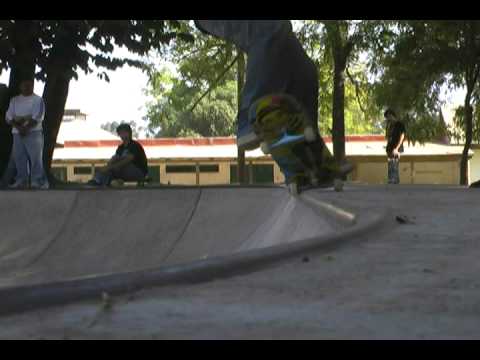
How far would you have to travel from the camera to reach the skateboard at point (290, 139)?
7523 millimetres

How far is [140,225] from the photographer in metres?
8.92

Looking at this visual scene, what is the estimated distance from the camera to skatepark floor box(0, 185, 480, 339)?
2404 millimetres

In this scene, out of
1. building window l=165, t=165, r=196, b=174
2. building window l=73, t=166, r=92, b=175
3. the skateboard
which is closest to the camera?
the skateboard

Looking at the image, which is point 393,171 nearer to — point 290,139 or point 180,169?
point 290,139

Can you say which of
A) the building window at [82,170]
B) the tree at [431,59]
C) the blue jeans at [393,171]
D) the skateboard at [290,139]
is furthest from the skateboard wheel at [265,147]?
the building window at [82,170]

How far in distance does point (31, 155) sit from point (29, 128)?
39 cm

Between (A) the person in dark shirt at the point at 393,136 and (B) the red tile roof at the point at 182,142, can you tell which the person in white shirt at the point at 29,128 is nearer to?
(A) the person in dark shirt at the point at 393,136

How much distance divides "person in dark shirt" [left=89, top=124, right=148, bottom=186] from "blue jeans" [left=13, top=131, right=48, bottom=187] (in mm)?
892

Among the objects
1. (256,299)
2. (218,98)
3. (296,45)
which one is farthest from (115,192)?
(218,98)

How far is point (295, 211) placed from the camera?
22.0 ft

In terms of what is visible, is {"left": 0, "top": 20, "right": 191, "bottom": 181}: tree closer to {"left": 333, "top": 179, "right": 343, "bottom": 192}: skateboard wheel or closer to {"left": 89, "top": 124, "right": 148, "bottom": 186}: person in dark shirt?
{"left": 89, "top": 124, "right": 148, "bottom": 186}: person in dark shirt

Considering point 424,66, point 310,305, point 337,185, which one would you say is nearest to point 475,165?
point 424,66

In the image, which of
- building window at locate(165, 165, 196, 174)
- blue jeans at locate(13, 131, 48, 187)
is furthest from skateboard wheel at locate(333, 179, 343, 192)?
building window at locate(165, 165, 196, 174)

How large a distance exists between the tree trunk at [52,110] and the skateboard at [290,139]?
→ 24.1ft
